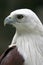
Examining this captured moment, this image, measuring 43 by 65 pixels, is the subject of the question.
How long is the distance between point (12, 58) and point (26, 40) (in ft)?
0.41

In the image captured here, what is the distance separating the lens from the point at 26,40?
88.9 inches

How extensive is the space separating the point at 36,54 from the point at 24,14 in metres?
0.23

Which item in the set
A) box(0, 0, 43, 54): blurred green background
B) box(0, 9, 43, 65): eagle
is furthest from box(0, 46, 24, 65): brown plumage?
box(0, 0, 43, 54): blurred green background

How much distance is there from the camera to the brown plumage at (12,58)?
2219 mm

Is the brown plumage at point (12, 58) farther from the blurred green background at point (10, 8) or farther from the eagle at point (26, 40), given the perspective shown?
the blurred green background at point (10, 8)

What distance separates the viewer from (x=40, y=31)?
224 centimetres

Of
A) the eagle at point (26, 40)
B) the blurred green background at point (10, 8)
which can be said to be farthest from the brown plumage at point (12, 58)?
the blurred green background at point (10, 8)

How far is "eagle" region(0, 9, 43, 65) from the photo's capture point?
2217 millimetres

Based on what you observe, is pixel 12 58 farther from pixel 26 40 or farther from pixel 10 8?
pixel 10 8

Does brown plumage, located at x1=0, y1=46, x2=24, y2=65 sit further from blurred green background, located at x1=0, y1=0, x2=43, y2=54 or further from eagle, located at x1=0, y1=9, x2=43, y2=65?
blurred green background, located at x1=0, y1=0, x2=43, y2=54

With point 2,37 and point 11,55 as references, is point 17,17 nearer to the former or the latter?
point 11,55

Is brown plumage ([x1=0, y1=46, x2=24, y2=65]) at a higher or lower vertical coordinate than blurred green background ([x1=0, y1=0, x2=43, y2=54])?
lower

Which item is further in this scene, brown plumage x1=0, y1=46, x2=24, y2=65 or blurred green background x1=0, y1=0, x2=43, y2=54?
blurred green background x1=0, y1=0, x2=43, y2=54

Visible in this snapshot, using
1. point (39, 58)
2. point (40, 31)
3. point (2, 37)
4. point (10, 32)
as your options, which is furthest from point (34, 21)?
point (2, 37)
